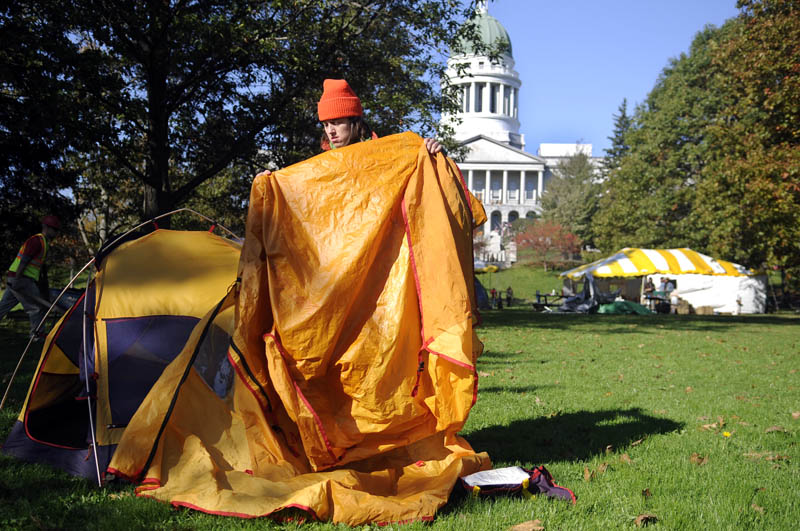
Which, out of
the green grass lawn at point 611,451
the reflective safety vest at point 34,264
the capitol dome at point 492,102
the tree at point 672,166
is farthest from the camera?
the capitol dome at point 492,102

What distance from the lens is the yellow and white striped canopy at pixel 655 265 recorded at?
26.2 metres

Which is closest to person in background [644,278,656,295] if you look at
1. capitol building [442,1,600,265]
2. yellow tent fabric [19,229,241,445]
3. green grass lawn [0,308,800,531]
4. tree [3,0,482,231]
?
tree [3,0,482,231]

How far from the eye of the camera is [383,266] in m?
3.61

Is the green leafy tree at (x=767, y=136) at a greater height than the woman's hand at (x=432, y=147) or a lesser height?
greater

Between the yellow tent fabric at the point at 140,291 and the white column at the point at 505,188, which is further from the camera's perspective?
the white column at the point at 505,188

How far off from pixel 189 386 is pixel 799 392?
694cm

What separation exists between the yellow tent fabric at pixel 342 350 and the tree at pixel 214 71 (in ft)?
28.3

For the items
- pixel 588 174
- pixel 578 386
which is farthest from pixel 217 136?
pixel 588 174

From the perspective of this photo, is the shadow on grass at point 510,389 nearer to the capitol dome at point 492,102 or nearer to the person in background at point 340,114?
the person in background at point 340,114

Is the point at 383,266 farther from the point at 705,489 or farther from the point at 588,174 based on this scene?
the point at 588,174

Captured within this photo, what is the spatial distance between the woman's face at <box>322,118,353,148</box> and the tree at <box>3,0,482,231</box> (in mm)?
8227

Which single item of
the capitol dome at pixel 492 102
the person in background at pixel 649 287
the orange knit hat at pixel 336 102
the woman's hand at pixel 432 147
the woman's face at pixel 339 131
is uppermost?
the capitol dome at pixel 492 102

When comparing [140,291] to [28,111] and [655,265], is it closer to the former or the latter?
[28,111]

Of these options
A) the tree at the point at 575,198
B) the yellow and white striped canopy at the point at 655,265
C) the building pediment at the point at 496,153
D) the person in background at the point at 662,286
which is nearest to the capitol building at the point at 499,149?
the building pediment at the point at 496,153
